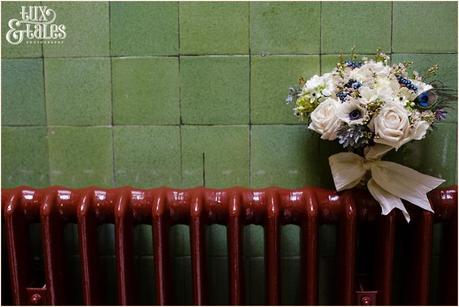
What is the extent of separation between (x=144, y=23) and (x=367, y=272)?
0.93 meters

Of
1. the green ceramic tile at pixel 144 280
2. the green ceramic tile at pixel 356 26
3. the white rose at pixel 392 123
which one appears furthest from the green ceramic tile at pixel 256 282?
the green ceramic tile at pixel 356 26

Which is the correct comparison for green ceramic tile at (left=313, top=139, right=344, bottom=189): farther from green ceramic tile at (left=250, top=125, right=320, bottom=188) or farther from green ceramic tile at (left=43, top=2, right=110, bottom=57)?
green ceramic tile at (left=43, top=2, right=110, bottom=57)

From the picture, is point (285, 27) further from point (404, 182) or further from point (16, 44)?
point (16, 44)

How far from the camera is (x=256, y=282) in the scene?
1253mm

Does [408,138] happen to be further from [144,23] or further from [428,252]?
[144,23]

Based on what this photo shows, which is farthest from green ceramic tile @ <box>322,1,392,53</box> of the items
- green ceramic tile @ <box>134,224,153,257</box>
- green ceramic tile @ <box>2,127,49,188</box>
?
green ceramic tile @ <box>2,127,49,188</box>

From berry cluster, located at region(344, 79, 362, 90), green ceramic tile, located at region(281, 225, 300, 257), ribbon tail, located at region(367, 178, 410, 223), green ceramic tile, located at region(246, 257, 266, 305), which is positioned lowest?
green ceramic tile, located at region(246, 257, 266, 305)

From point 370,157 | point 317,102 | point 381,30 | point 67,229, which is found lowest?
point 67,229

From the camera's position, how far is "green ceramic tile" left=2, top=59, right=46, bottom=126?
1209 millimetres

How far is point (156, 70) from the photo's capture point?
1192 mm

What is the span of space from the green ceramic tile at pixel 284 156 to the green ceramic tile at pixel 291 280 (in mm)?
223

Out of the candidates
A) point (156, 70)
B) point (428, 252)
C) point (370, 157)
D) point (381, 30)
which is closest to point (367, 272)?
point (428, 252)

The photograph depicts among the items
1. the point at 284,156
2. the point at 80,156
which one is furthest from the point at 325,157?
the point at 80,156

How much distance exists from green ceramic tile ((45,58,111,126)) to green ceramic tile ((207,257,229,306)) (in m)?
0.50
